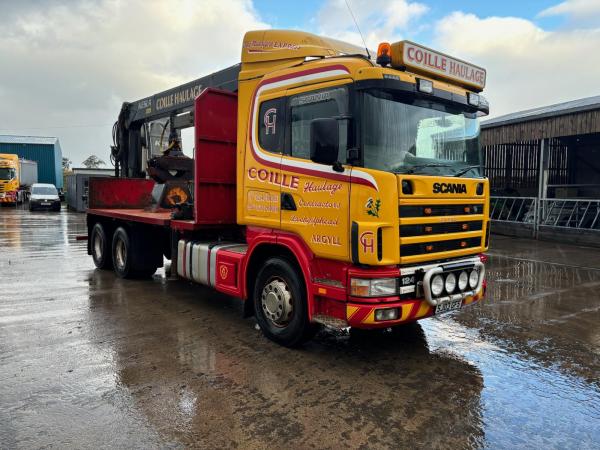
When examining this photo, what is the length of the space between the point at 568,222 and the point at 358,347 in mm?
12480

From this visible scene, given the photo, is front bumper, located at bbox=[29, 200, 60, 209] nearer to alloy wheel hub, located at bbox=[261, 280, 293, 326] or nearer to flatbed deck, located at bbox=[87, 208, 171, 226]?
flatbed deck, located at bbox=[87, 208, 171, 226]

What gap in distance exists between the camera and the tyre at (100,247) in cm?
906

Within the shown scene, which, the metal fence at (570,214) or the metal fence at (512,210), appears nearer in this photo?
the metal fence at (570,214)

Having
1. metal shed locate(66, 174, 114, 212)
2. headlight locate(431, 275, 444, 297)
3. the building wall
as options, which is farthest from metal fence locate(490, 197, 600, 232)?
the building wall

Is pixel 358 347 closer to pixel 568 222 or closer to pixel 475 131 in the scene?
pixel 475 131

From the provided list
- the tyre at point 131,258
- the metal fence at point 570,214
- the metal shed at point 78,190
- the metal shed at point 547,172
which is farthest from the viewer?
the metal shed at point 78,190

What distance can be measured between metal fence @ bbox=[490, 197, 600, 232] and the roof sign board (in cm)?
1082

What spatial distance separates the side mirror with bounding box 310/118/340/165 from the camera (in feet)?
13.2

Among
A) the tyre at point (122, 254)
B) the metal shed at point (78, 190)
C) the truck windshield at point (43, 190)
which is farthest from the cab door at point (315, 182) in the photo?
the truck windshield at point (43, 190)

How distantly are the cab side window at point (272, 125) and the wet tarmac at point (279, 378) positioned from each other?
2170 mm

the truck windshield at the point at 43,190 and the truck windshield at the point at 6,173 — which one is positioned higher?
the truck windshield at the point at 6,173

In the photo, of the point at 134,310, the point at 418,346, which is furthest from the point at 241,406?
the point at 134,310

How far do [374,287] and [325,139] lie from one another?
1.38m

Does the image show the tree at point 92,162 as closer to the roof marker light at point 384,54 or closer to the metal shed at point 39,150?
the metal shed at point 39,150
